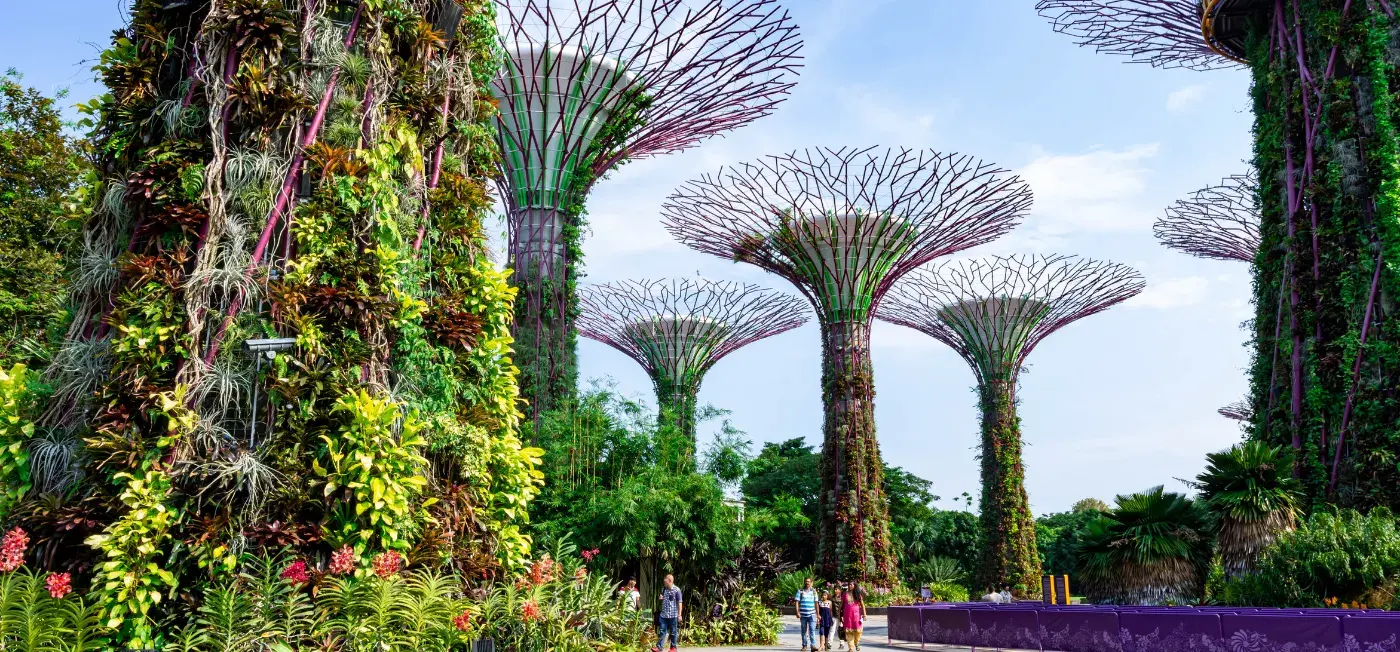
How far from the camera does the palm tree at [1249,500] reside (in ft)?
44.2

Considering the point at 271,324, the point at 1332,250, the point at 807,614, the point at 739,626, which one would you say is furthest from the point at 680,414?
the point at 271,324

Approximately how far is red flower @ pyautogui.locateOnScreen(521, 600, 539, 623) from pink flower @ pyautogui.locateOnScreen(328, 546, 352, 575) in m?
1.27

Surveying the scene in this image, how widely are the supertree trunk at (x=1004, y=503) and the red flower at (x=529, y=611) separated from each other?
85.3ft

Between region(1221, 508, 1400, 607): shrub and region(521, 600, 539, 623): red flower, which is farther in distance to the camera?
region(1221, 508, 1400, 607): shrub

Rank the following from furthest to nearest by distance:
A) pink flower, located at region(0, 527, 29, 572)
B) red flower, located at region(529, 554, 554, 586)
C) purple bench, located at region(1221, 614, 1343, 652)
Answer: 1. purple bench, located at region(1221, 614, 1343, 652)
2. red flower, located at region(529, 554, 554, 586)
3. pink flower, located at region(0, 527, 29, 572)

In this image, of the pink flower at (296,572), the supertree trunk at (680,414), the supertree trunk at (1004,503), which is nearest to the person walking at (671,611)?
the supertree trunk at (680,414)

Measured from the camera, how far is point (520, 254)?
1759 cm

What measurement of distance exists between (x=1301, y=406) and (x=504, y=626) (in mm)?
13517

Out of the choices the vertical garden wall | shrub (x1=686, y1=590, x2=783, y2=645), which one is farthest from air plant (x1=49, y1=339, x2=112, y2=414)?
shrub (x1=686, y1=590, x2=783, y2=645)

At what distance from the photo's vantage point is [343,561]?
596 cm

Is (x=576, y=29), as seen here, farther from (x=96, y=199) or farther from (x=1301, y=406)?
(x=1301, y=406)

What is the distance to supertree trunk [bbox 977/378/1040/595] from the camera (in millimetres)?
30969

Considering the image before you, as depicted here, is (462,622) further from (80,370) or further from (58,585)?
(80,370)

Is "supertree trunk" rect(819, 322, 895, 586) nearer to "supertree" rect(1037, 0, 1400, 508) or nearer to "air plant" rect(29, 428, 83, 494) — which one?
"supertree" rect(1037, 0, 1400, 508)
